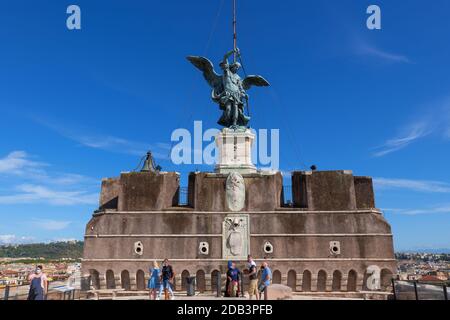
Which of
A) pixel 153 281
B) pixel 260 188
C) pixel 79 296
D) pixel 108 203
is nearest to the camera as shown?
pixel 153 281

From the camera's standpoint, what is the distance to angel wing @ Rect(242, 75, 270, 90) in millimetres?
28881

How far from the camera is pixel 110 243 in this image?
24281 mm

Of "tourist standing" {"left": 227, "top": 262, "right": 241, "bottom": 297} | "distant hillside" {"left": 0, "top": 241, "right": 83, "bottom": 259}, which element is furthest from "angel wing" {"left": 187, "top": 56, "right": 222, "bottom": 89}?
"distant hillside" {"left": 0, "top": 241, "right": 83, "bottom": 259}

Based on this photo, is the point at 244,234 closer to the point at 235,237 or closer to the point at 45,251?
the point at 235,237

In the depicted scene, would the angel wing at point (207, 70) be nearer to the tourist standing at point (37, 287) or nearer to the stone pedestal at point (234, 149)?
the stone pedestal at point (234, 149)

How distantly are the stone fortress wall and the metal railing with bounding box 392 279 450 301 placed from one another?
510 centimetres

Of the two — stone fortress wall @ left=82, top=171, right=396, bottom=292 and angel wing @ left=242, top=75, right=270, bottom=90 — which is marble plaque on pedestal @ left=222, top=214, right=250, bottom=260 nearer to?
stone fortress wall @ left=82, top=171, right=396, bottom=292

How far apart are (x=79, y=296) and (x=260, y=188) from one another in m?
12.8

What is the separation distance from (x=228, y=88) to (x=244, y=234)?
36.2 feet

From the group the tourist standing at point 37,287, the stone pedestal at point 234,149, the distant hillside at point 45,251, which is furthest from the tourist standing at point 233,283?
the distant hillside at point 45,251

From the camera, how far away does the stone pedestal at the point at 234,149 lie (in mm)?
26641
